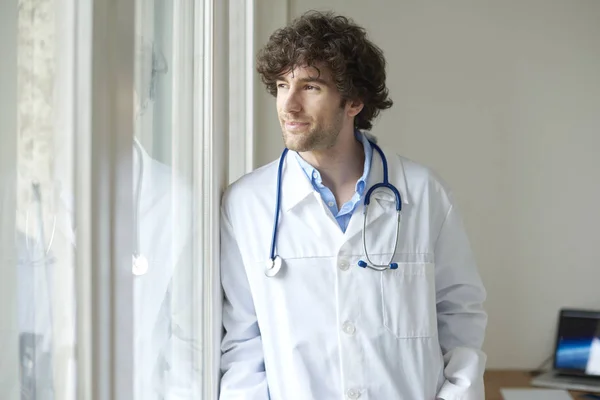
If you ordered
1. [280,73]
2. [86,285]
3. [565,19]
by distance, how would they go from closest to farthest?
[86,285]
[280,73]
[565,19]

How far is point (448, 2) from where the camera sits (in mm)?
2689

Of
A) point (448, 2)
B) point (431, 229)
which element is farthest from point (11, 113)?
point (448, 2)

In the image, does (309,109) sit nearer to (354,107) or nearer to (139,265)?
(354,107)

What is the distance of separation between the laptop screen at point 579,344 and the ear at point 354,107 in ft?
5.30

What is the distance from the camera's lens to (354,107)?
1.50 meters

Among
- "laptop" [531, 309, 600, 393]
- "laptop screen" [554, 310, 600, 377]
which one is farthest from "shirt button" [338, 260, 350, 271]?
"laptop screen" [554, 310, 600, 377]

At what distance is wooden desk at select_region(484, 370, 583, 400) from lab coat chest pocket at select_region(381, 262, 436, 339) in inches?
43.0

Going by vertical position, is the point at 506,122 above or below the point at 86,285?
above

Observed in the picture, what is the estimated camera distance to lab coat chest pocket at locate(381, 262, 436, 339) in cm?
139

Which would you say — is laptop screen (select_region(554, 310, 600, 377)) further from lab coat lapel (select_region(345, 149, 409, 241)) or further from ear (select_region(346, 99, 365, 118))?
ear (select_region(346, 99, 365, 118))

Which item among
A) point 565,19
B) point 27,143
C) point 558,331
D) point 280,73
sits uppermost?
point 565,19

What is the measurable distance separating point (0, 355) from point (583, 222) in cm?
252

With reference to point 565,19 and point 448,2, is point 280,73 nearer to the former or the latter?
point 448,2

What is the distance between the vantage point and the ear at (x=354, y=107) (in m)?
1.48
